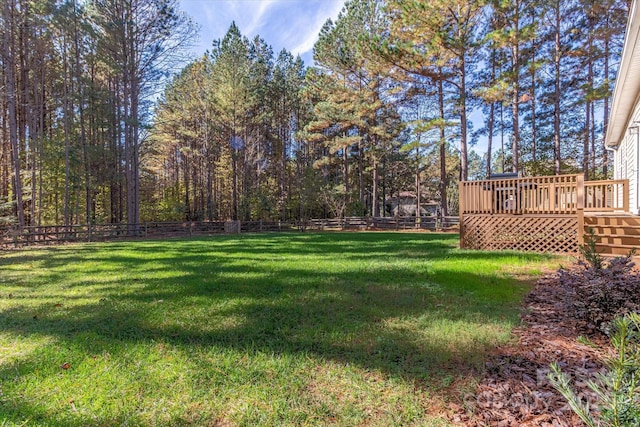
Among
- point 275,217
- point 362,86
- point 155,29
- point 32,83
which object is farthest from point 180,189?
point 362,86

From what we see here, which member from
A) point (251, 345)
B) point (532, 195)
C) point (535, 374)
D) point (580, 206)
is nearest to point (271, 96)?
point (532, 195)

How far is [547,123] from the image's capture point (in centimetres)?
2253

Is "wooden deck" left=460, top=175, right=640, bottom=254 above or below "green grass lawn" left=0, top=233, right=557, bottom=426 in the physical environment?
above

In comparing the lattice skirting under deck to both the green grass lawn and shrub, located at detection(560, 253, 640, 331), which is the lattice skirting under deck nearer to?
the green grass lawn

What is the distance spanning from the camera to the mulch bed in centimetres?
190

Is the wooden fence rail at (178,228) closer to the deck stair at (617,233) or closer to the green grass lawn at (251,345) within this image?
the green grass lawn at (251,345)

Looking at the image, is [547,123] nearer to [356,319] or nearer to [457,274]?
[457,274]

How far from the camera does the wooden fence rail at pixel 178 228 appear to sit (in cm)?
1305

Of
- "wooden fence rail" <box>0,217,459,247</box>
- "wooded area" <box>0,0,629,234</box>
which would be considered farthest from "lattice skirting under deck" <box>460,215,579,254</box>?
"wooden fence rail" <box>0,217,459,247</box>

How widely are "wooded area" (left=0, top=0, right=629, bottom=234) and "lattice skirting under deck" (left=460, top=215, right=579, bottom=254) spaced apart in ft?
29.1

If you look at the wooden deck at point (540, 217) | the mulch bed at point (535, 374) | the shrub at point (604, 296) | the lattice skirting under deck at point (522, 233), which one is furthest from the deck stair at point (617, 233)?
the mulch bed at point (535, 374)

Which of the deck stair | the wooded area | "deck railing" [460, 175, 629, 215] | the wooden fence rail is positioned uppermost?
the wooded area

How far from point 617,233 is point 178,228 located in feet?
63.5

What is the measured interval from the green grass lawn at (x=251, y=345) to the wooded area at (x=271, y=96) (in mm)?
8428
